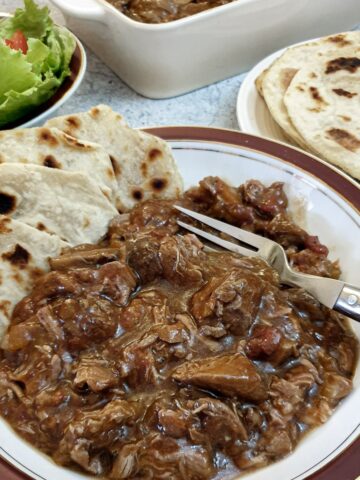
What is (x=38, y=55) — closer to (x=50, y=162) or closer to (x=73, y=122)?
(x=73, y=122)

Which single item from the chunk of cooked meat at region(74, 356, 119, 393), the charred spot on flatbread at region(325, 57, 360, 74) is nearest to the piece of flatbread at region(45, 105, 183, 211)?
the chunk of cooked meat at region(74, 356, 119, 393)

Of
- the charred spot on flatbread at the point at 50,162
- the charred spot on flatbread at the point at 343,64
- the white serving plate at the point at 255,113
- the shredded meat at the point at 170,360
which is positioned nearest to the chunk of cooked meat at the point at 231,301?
the shredded meat at the point at 170,360

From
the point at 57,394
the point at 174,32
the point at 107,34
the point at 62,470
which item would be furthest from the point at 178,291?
the point at 107,34

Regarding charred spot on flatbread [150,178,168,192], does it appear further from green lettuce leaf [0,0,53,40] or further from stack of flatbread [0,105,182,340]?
green lettuce leaf [0,0,53,40]

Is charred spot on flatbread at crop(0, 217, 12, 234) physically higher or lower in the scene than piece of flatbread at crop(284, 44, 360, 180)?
lower

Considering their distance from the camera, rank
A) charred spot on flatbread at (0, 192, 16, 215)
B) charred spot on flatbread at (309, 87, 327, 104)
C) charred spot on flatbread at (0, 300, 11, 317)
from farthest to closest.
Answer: charred spot on flatbread at (309, 87, 327, 104) → charred spot on flatbread at (0, 192, 16, 215) → charred spot on flatbread at (0, 300, 11, 317)

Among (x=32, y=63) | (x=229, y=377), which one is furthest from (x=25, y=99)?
(x=229, y=377)
